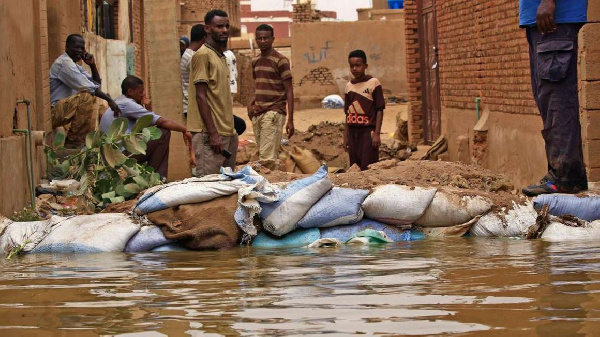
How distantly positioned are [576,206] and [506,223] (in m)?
0.42

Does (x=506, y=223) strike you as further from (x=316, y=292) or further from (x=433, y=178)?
(x=316, y=292)

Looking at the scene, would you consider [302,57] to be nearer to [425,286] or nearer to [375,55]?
[375,55]

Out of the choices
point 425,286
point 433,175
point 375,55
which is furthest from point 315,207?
A: point 375,55

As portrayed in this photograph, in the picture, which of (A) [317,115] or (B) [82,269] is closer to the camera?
(B) [82,269]

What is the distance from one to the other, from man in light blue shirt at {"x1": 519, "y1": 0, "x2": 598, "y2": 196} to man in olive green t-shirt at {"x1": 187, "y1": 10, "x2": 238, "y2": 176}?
2.68 meters

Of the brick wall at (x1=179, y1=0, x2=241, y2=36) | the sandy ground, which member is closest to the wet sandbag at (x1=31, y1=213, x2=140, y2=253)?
the sandy ground

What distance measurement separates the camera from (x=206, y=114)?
8.25 meters

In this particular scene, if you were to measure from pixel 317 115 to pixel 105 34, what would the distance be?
676cm

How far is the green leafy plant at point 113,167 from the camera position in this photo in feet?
Result: 24.6

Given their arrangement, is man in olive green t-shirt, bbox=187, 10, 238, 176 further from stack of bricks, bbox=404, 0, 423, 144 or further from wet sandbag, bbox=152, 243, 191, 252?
stack of bricks, bbox=404, 0, 423, 144

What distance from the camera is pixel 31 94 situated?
862 centimetres

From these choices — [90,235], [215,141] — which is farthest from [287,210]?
[215,141]

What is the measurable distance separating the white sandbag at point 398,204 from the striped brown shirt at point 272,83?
425 cm

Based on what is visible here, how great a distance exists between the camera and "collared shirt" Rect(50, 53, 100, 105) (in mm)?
10320
